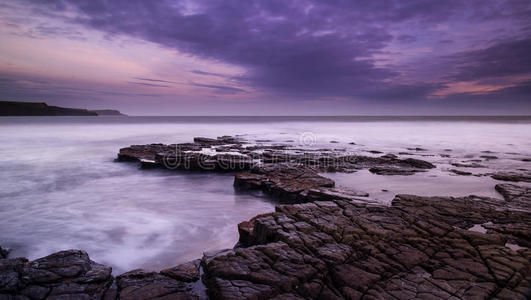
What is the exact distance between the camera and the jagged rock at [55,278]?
13.3ft

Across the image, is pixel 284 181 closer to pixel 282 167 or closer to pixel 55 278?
pixel 282 167

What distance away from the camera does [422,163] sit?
17.0 m

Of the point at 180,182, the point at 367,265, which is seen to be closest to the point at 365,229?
the point at 367,265

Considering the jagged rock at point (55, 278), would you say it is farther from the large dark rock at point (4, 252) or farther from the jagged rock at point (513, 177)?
the jagged rock at point (513, 177)

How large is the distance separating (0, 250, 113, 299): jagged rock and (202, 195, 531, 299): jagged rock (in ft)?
5.67

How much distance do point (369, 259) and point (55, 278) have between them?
513 centimetres

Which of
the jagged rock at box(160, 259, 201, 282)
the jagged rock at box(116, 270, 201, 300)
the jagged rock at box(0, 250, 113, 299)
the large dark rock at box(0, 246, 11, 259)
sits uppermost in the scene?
the jagged rock at box(0, 250, 113, 299)

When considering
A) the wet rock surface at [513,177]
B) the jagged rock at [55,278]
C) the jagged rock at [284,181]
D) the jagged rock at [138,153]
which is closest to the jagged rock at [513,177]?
the wet rock surface at [513,177]

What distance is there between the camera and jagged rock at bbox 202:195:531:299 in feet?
13.5

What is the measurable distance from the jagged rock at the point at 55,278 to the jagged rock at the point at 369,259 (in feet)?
5.67

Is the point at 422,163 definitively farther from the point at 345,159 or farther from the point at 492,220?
the point at 492,220

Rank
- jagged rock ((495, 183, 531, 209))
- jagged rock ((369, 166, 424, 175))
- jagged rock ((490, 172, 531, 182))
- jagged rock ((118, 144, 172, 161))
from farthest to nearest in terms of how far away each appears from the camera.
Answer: jagged rock ((118, 144, 172, 161)) < jagged rock ((369, 166, 424, 175)) < jagged rock ((490, 172, 531, 182)) < jagged rock ((495, 183, 531, 209))

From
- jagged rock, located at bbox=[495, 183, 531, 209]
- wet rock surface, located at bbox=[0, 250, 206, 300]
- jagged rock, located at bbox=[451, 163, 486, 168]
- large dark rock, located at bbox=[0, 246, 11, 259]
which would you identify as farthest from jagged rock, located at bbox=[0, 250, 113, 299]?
jagged rock, located at bbox=[451, 163, 486, 168]

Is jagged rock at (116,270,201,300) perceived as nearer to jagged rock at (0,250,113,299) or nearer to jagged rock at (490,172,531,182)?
jagged rock at (0,250,113,299)
